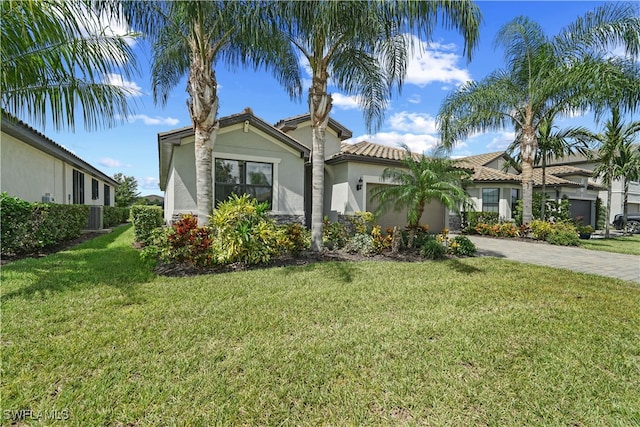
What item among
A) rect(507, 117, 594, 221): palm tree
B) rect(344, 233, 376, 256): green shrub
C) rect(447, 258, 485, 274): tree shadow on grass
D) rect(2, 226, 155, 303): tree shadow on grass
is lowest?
rect(447, 258, 485, 274): tree shadow on grass

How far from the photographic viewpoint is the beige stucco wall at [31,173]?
10844 mm

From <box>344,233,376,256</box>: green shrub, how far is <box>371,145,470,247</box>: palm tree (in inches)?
42.4

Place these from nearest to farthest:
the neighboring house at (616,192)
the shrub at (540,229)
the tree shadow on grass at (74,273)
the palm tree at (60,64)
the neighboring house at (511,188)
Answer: the palm tree at (60,64), the tree shadow on grass at (74,273), the shrub at (540,229), the neighboring house at (511,188), the neighboring house at (616,192)

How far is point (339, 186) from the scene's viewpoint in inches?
603

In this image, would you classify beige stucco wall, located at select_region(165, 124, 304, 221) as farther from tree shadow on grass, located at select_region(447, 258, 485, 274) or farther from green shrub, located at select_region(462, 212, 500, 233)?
green shrub, located at select_region(462, 212, 500, 233)

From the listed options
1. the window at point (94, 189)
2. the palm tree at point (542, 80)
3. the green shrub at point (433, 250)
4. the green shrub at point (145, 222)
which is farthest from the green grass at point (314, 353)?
the window at point (94, 189)

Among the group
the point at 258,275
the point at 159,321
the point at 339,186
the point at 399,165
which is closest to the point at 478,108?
the point at 399,165

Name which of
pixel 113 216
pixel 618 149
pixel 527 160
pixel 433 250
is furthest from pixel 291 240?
pixel 618 149

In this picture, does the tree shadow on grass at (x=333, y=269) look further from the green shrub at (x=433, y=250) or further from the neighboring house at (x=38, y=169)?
the neighboring house at (x=38, y=169)

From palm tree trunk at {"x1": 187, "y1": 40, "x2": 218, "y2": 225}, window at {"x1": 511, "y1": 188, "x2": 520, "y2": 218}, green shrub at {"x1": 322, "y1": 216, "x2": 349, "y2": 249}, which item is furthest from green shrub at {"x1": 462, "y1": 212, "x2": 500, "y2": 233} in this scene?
palm tree trunk at {"x1": 187, "y1": 40, "x2": 218, "y2": 225}

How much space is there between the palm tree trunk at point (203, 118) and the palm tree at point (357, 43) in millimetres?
2711

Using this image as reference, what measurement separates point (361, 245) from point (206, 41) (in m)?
8.06

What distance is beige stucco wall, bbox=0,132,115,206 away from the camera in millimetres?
10844

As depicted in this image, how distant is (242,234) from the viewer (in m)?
7.93
